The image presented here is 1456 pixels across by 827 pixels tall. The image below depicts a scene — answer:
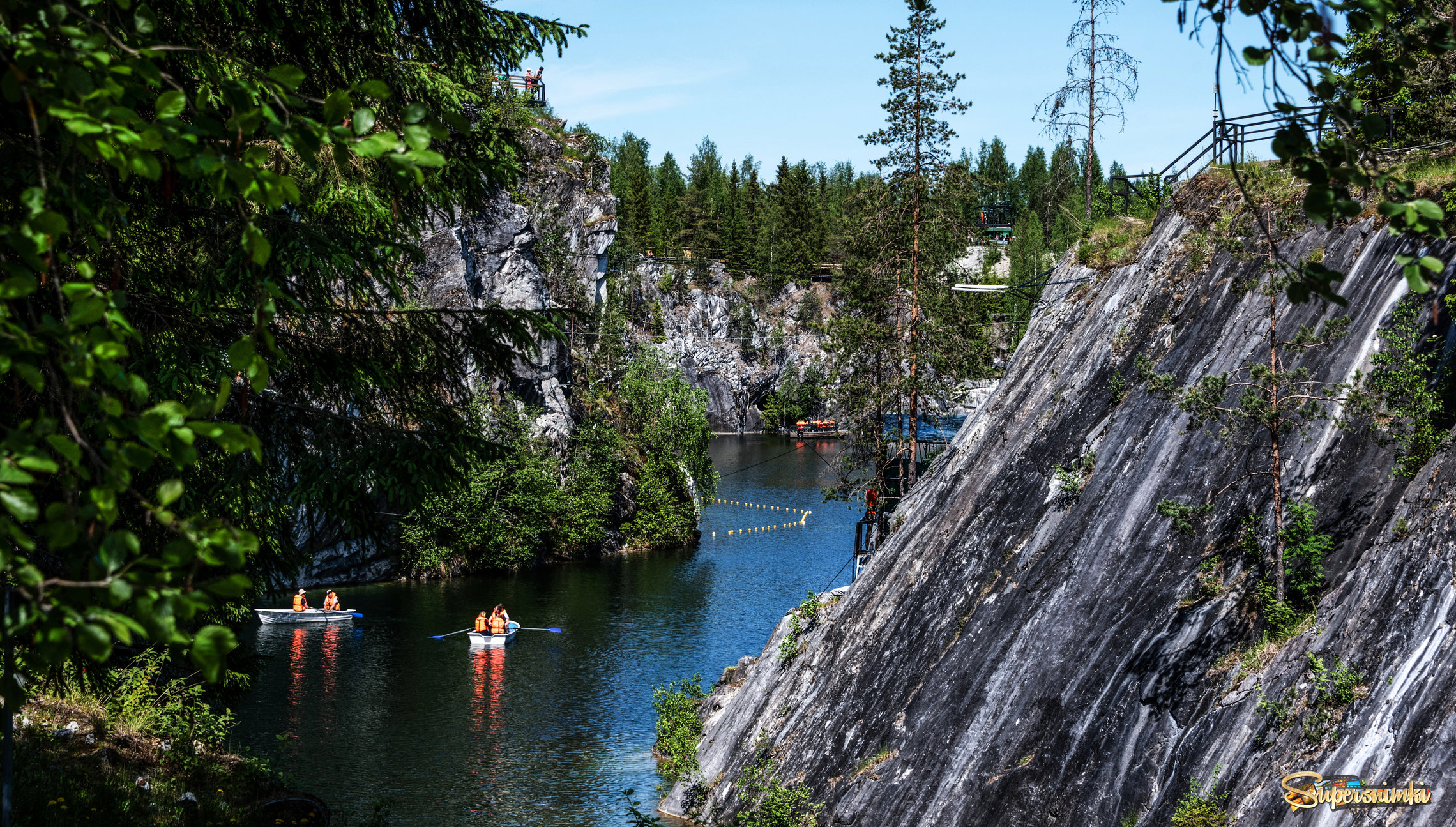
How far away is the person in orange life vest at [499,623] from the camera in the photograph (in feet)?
101

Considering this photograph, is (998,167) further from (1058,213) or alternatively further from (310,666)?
(310,666)

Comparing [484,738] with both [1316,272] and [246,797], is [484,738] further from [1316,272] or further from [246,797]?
[1316,272]

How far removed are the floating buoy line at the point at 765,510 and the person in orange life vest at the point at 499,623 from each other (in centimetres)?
1989

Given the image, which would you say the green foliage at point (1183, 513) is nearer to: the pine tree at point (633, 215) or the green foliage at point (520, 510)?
the green foliage at point (520, 510)

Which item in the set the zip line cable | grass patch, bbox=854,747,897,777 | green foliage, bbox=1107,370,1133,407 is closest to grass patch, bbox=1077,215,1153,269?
green foliage, bbox=1107,370,1133,407

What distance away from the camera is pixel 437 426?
8.74m

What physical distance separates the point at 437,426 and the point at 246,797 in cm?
549

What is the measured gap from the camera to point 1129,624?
1070 centimetres

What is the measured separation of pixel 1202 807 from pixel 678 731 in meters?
14.0

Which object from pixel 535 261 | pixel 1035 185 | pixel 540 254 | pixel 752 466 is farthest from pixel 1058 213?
pixel 535 261

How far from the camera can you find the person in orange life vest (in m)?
30.9

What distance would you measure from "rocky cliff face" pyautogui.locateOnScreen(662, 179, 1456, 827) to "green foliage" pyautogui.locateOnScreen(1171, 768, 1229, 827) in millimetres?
88

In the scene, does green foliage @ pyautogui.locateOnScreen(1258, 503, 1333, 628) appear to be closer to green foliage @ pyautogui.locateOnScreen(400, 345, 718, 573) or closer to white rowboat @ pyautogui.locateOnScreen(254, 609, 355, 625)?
green foliage @ pyautogui.locateOnScreen(400, 345, 718, 573)

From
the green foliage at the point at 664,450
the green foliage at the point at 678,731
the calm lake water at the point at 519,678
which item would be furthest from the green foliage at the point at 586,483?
the green foliage at the point at 678,731
